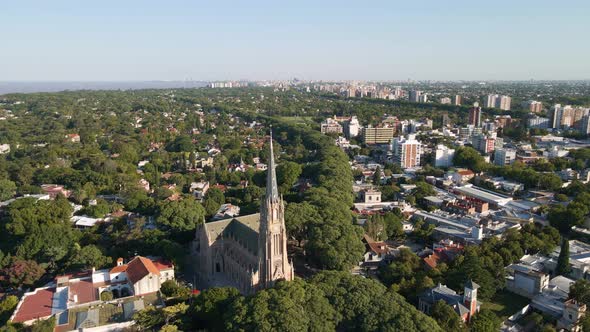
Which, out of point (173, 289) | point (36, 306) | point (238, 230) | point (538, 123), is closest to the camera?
point (36, 306)

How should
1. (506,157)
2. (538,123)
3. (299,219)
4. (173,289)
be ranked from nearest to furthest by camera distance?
(173,289) < (299,219) < (506,157) < (538,123)

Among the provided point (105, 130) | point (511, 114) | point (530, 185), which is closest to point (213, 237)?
point (530, 185)

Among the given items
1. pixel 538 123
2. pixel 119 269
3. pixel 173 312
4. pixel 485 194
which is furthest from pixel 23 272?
pixel 538 123

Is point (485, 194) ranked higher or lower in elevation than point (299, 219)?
lower

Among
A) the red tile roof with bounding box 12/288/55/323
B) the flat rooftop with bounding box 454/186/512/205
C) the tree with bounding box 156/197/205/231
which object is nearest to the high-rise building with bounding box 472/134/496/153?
the flat rooftop with bounding box 454/186/512/205

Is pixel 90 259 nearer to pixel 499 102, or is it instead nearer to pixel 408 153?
pixel 408 153

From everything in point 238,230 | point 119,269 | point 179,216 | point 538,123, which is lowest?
point 119,269

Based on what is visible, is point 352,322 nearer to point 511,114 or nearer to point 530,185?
point 530,185

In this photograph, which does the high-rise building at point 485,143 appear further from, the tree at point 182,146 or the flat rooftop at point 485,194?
the tree at point 182,146
